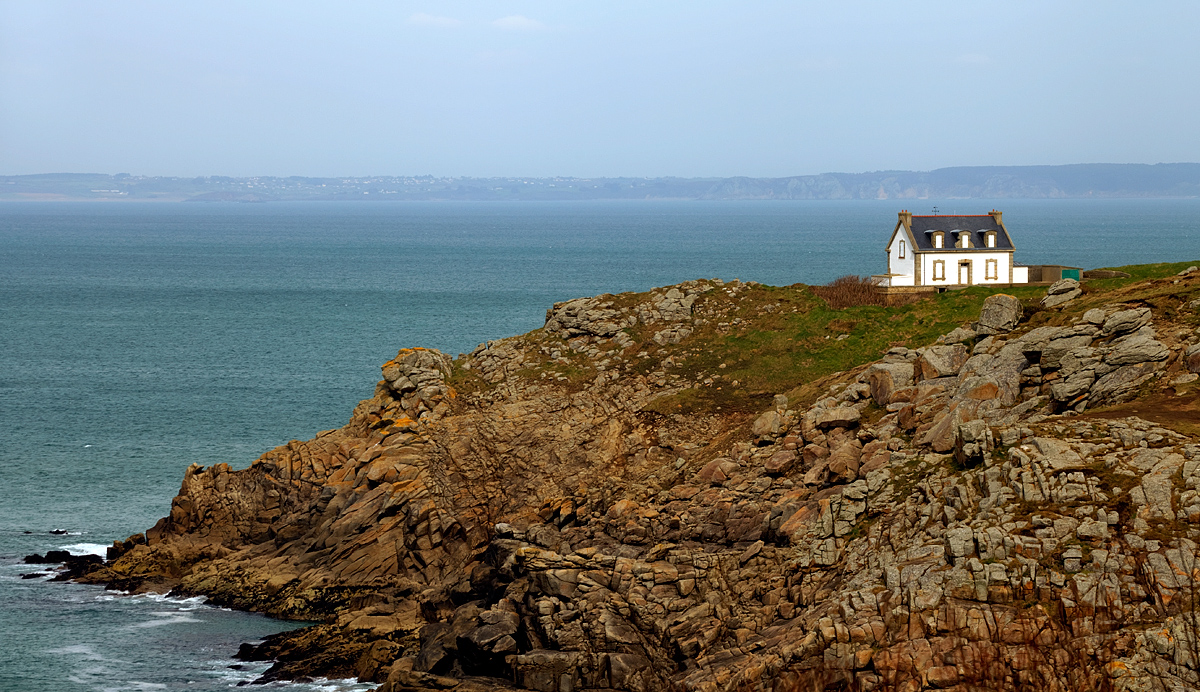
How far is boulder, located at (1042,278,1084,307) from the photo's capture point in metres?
37.2

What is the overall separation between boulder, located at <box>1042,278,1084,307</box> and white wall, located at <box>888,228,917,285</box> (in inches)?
737

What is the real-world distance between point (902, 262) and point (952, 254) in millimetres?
2466

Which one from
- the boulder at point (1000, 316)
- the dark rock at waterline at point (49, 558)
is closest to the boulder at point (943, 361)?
the boulder at point (1000, 316)

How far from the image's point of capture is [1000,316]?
3709 centimetres

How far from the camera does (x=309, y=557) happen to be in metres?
42.8

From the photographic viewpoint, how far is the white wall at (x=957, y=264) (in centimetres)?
5669

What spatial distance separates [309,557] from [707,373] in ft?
53.2

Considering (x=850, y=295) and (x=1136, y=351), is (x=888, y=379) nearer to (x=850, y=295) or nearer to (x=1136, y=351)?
(x=1136, y=351)

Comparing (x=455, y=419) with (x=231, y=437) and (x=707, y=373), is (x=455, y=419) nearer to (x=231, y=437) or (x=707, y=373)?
(x=707, y=373)

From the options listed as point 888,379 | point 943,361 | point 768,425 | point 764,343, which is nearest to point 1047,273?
point 764,343

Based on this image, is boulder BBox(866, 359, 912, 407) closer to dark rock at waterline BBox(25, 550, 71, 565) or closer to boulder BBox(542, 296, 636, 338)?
boulder BBox(542, 296, 636, 338)

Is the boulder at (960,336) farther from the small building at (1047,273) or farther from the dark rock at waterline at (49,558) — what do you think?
the dark rock at waterline at (49,558)

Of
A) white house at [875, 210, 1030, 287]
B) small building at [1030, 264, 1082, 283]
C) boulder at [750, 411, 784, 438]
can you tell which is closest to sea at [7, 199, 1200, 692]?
boulder at [750, 411, 784, 438]

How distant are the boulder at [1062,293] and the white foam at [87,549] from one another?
3558 centimetres
